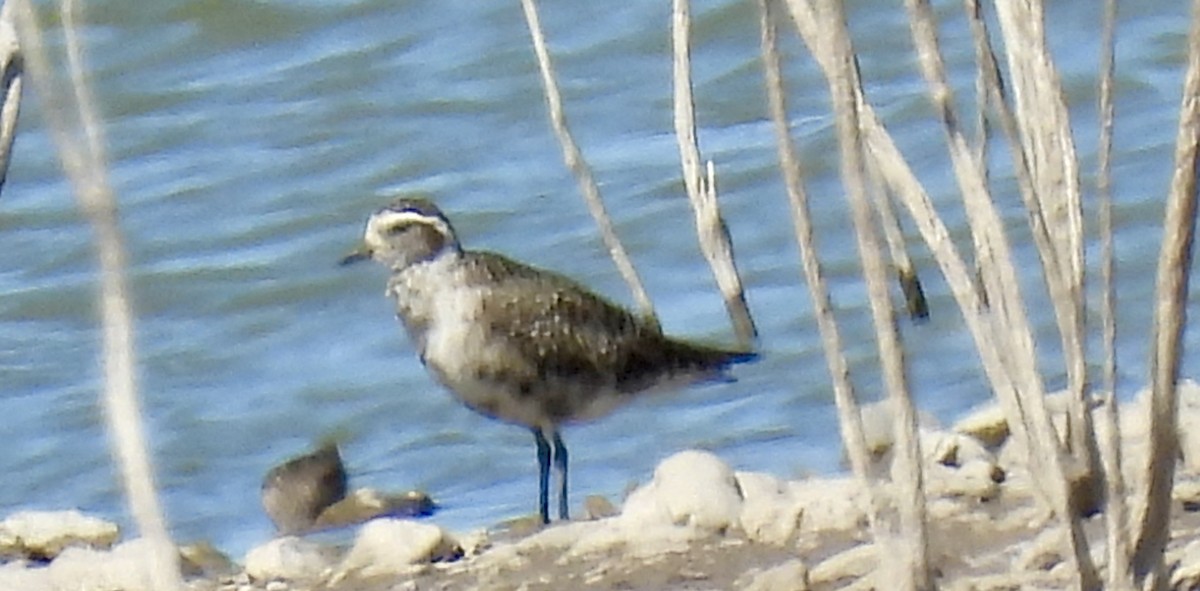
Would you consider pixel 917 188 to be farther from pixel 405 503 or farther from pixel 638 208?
pixel 638 208

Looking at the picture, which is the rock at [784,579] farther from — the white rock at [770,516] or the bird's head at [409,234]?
the bird's head at [409,234]

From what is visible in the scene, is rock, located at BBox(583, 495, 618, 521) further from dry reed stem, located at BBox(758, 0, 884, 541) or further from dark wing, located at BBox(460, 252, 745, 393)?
dry reed stem, located at BBox(758, 0, 884, 541)

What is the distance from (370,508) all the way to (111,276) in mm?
4060

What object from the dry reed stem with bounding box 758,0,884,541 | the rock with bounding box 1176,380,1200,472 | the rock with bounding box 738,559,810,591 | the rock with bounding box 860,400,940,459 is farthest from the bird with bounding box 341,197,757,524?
the dry reed stem with bounding box 758,0,884,541

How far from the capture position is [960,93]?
9.95 meters

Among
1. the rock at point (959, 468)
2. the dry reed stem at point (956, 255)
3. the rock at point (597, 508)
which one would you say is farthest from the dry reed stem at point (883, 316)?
the rock at point (597, 508)

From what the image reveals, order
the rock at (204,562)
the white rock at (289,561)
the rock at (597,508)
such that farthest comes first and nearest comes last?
the rock at (597,508) → the rock at (204,562) → the white rock at (289,561)

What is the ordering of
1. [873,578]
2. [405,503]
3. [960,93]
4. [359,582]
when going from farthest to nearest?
[960,93]
[405,503]
[359,582]
[873,578]

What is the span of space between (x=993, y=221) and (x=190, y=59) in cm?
760

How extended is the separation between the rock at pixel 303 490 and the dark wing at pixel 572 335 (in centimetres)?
62

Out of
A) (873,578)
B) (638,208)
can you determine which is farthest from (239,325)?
(873,578)

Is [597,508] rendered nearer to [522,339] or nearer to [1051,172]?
[522,339]

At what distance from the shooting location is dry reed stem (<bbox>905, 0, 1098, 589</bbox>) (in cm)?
408

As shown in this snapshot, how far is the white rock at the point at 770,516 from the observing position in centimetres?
582
